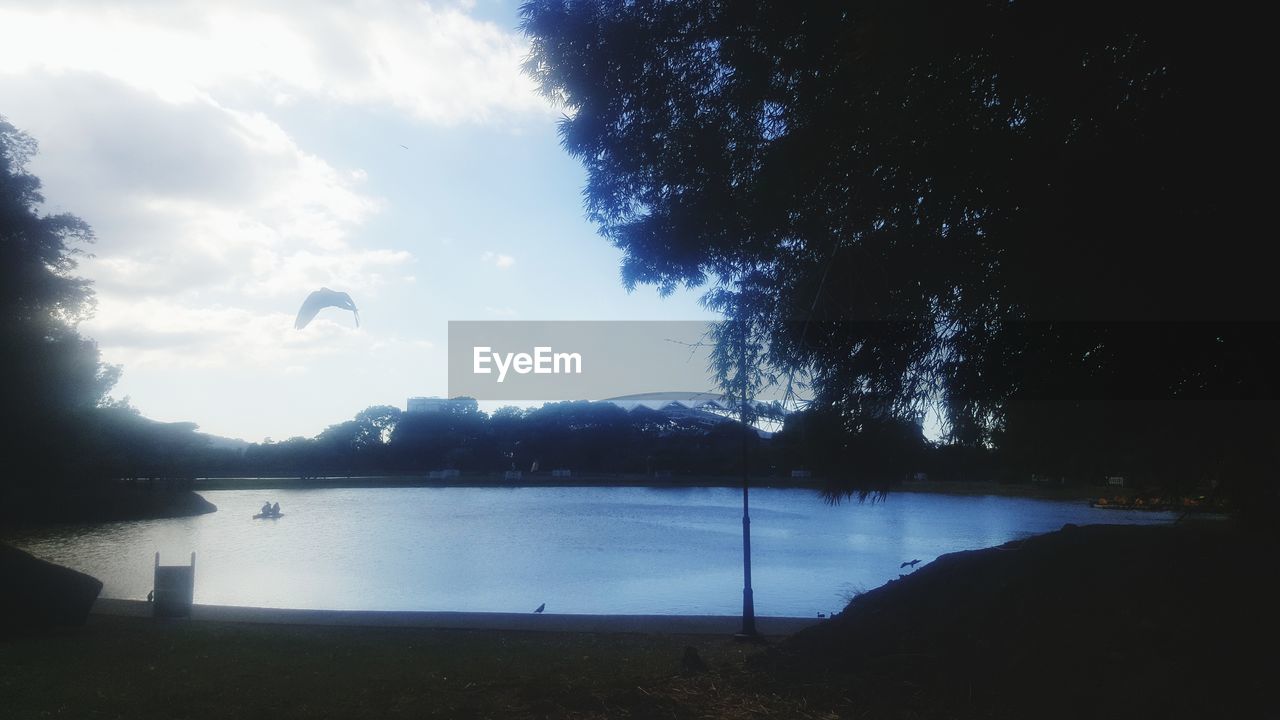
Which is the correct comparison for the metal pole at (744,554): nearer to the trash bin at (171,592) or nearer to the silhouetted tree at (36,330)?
the trash bin at (171,592)

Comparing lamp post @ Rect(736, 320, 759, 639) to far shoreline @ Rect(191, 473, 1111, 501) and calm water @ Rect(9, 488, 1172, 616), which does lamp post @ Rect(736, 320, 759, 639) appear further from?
far shoreline @ Rect(191, 473, 1111, 501)

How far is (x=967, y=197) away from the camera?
6320mm

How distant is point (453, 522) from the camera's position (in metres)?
53.1

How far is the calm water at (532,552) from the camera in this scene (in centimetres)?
2220

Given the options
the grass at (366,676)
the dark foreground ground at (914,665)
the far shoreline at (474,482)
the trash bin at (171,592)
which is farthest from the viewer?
the far shoreline at (474,482)

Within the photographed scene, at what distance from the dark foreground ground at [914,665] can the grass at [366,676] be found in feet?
0.12

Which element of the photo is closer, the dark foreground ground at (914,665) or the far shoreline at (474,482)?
the dark foreground ground at (914,665)

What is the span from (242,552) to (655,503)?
Result: 4603cm

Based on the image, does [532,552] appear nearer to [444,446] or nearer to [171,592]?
[171,592]

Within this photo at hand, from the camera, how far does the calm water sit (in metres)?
22.2

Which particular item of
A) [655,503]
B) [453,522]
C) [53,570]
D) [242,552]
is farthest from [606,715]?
[655,503]

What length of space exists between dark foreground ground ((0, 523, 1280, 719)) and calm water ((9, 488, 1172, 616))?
6.31 feet

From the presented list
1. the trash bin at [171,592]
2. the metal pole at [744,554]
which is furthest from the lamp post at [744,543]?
the trash bin at [171,592]

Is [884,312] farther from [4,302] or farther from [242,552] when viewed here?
[242,552]
